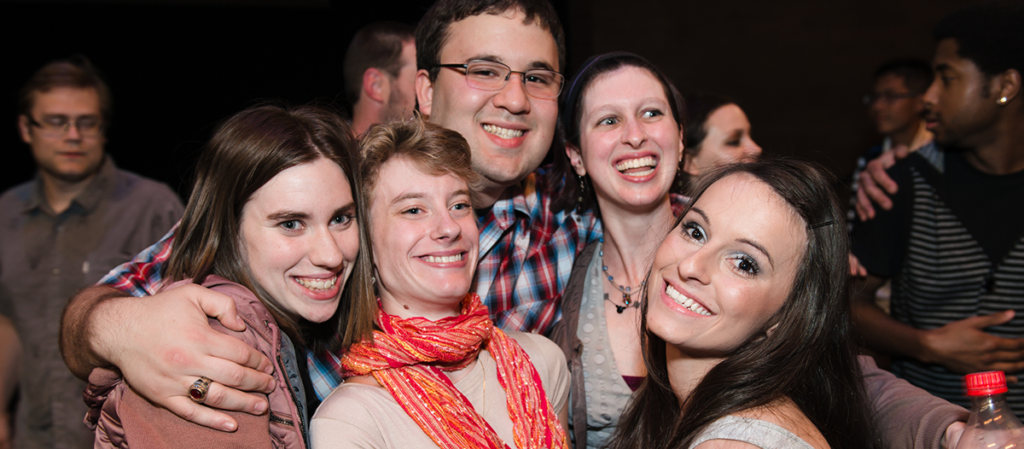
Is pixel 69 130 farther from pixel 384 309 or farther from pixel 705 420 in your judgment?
pixel 705 420

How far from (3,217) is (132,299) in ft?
8.01

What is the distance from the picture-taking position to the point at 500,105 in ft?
7.23

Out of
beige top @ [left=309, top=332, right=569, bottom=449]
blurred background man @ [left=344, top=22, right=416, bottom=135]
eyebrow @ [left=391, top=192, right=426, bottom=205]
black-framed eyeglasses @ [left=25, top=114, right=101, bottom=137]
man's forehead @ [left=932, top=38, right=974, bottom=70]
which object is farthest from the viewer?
blurred background man @ [left=344, top=22, right=416, bottom=135]

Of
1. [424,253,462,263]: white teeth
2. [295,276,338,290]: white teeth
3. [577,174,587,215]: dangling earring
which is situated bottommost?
[295,276,338,290]: white teeth

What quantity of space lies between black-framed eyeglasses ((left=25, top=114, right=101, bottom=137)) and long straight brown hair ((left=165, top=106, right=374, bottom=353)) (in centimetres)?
212

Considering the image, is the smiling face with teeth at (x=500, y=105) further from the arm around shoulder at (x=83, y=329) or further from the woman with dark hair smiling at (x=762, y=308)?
the arm around shoulder at (x=83, y=329)

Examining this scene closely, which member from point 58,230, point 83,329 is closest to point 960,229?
point 83,329

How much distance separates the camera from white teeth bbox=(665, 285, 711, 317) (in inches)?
61.8

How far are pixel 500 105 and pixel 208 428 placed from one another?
132 centimetres

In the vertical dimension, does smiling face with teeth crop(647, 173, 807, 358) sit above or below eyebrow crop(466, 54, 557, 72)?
below

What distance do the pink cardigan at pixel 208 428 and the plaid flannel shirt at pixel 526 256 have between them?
1.94 ft

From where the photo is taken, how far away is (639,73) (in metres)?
2.21

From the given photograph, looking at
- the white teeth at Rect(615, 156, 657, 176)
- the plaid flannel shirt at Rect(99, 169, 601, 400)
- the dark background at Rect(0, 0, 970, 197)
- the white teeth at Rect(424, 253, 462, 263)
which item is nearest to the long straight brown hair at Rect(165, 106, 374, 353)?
the white teeth at Rect(424, 253, 462, 263)

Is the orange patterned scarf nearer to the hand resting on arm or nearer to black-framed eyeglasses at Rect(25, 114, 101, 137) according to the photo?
the hand resting on arm
